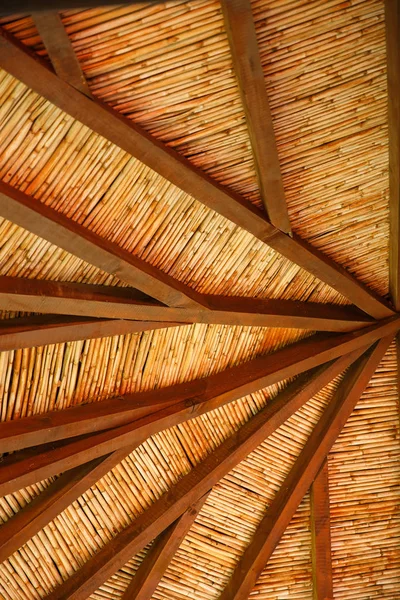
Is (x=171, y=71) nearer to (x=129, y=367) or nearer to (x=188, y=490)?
(x=129, y=367)

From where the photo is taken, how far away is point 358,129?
197 inches

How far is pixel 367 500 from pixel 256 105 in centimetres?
463

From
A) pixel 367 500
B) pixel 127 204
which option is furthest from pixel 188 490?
pixel 127 204

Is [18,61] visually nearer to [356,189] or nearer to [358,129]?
[358,129]

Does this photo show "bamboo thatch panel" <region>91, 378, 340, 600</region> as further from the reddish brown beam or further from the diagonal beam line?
the reddish brown beam

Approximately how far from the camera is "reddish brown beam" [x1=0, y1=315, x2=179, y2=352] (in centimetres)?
488

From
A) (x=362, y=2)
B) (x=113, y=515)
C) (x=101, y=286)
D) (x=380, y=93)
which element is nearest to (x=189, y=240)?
(x=101, y=286)

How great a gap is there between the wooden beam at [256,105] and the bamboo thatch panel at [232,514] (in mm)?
2625

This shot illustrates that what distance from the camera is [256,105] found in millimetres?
4359

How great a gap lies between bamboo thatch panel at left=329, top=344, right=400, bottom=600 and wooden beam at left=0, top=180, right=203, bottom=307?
272 cm

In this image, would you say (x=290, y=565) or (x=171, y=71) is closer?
(x=171, y=71)

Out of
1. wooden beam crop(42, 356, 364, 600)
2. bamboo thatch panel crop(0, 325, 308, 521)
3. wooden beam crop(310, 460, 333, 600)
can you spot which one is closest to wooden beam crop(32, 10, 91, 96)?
bamboo thatch panel crop(0, 325, 308, 521)

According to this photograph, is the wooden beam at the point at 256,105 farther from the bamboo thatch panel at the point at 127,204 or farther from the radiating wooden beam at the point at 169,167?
the bamboo thatch panel at the point at 127,204

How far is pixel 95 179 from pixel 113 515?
130 inches
